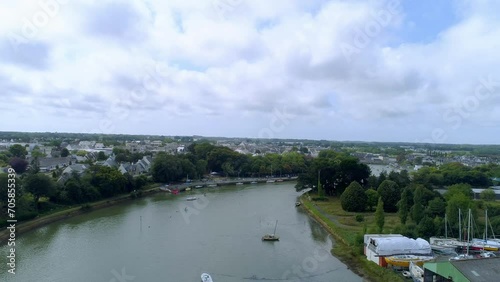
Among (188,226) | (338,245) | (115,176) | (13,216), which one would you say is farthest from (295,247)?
(115,176)

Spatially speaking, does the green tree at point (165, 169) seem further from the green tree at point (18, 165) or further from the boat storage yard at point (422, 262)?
the boat storage yard at point (422, 262)

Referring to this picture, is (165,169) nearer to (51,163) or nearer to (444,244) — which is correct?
(51,163)

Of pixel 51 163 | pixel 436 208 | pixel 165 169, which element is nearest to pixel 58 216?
pixel 165 169

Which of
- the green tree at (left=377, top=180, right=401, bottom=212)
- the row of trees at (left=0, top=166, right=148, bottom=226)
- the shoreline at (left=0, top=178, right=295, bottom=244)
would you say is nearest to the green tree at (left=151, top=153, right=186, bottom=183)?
the shoreline at (left=0, top=178, right=295, bottom=244)

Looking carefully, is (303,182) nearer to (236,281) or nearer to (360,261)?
(360,261)

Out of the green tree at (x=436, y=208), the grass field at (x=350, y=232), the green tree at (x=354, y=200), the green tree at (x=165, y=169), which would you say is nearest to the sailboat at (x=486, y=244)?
the green tree at (x=436, y=208)

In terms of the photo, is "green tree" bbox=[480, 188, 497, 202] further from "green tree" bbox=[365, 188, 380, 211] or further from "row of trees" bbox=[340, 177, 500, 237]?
"green tree" bbox=[365, 188, 380, 211]
